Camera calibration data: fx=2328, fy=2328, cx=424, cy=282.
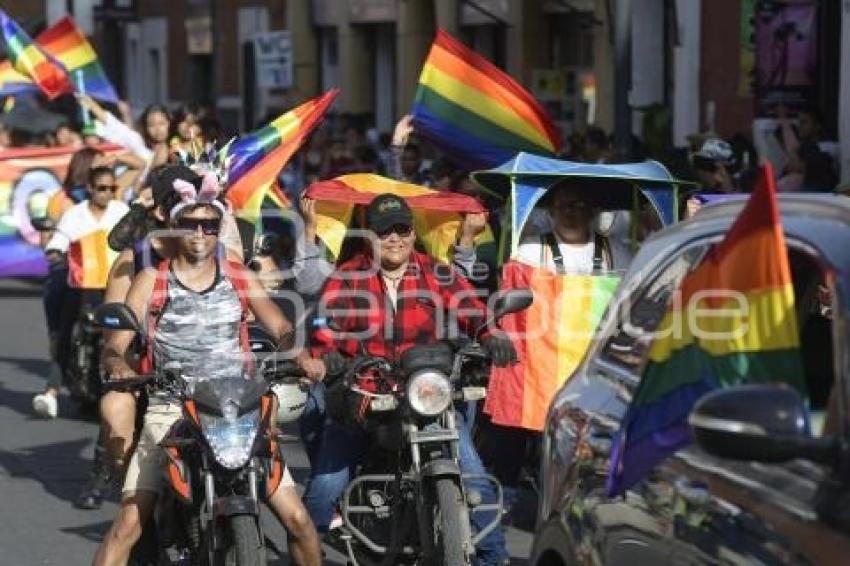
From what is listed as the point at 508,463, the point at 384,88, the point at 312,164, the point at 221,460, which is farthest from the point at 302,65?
the point at 221,460

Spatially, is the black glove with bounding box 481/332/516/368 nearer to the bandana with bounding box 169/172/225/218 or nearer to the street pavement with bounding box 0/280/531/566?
the bandana with bounding box 169/172/225/218

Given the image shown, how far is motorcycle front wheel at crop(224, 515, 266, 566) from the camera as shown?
7.28 meters

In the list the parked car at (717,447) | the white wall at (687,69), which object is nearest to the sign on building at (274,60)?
the white wall at (687,69)

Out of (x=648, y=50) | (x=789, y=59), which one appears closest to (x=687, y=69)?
(x=648, y=50)

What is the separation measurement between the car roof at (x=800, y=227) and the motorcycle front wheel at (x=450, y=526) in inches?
69.8

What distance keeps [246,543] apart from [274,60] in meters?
25.2

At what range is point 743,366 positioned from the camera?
16.0 feet

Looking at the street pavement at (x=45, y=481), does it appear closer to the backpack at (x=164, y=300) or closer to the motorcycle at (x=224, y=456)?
the backpack at (x=164, y=300)

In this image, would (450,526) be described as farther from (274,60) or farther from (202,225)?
(274,60)

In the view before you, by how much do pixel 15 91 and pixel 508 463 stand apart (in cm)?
1434

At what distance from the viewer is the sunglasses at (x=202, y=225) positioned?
26.7ft

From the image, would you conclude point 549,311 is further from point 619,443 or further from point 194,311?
point 619,443

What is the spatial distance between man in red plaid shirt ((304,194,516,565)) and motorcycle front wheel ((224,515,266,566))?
45.0 inches

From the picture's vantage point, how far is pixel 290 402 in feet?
29.9
